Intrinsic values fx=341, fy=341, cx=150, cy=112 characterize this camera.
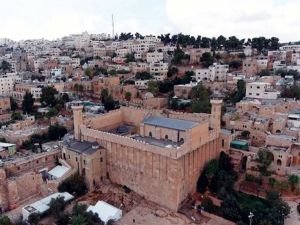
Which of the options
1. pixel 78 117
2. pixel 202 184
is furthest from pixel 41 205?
pixel 202 184

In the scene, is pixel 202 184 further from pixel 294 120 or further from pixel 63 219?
pixel 294 120

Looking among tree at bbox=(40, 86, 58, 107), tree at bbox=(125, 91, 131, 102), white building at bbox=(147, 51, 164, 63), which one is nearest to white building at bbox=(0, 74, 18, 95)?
tree at bbox=(40, 86, 58, 107)

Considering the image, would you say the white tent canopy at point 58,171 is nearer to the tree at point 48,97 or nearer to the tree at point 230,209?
the tree at point 230,209

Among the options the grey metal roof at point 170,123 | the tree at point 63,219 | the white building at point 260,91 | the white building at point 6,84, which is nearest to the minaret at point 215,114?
the grey metal roof at point 170,123

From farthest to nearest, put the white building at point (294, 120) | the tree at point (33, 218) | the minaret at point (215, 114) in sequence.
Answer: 1. the white building at point (294, 120)
2. the minaret at point (215, 114)
3. the tree at point (33, 218)

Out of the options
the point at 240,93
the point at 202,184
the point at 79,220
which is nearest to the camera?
the point at 79,220

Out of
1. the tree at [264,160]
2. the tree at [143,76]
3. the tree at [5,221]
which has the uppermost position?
the tree at [143,76]

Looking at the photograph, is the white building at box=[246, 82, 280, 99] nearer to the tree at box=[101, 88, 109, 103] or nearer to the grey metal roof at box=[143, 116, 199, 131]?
the grey metal roof at box=[143, 116, 199, 131]

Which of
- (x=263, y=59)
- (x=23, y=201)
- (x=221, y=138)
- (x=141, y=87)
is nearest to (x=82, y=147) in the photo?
(x=23, y=201)
